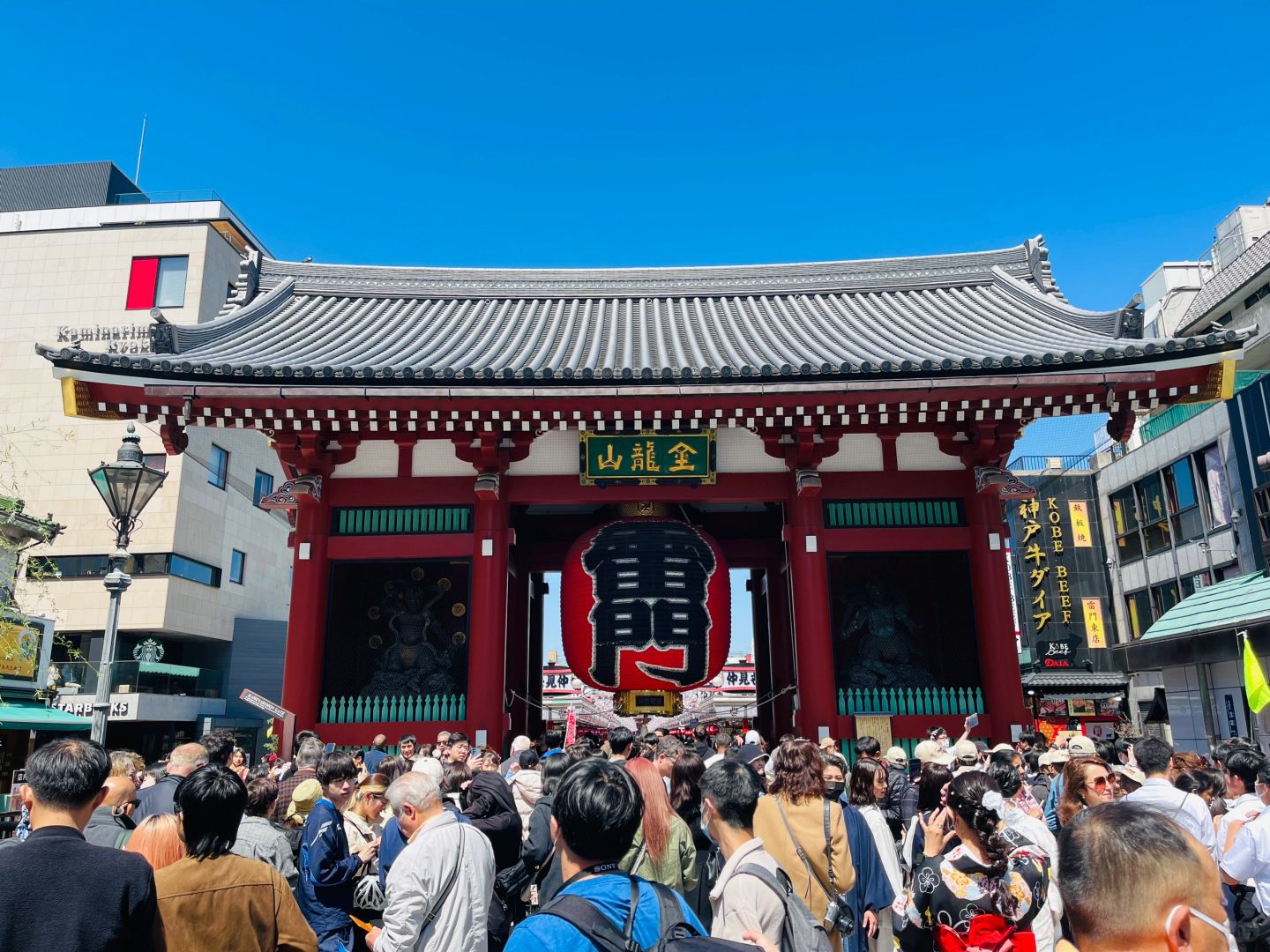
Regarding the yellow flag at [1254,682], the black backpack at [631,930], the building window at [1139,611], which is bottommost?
the black backpack at [631,930]

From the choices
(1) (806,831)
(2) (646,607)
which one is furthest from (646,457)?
(1) (806,831)

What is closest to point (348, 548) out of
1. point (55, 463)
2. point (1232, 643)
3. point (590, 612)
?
point (590, 612)

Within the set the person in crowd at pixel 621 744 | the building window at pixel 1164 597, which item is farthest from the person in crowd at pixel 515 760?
the building window at pixel 1164 597

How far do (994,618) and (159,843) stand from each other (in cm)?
1194

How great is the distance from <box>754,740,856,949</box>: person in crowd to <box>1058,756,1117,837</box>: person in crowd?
1306mm

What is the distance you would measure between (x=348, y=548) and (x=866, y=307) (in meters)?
11.3

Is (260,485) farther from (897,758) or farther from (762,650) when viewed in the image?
(897,758)

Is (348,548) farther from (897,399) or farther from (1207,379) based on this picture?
(1207,379)

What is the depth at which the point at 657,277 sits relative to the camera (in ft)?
65.8

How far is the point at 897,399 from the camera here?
1229 centimetres

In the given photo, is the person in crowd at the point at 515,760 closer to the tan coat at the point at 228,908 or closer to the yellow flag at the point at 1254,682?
the tan coat at the point at 228,908

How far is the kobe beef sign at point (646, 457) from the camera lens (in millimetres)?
13500

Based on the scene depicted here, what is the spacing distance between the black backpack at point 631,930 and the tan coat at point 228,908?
1343 millimetres

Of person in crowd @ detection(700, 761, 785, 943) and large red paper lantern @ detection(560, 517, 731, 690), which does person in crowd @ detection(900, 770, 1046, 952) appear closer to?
person in crowd @ detection(700, 761, 785, 943)
